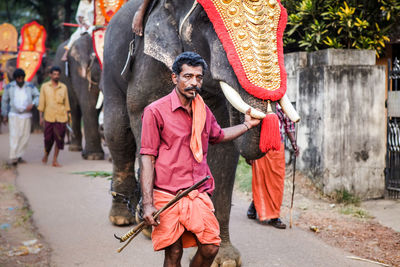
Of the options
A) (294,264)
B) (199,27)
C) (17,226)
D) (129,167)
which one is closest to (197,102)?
(199,27)

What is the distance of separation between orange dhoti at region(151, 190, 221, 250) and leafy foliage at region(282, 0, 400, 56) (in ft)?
Answer: 14.2

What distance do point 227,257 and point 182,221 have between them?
3.80 feet

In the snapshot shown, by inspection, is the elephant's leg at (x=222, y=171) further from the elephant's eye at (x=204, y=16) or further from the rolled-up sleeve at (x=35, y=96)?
the rolled-up sleeve at (x=35, y=96)

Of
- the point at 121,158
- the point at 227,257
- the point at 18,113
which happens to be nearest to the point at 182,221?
the point at 227,257

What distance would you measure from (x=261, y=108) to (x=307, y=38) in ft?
13.3

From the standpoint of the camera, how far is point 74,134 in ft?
37.5

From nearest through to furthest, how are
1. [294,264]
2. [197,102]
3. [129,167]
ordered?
[197,102]
[294,264]
[129,167]

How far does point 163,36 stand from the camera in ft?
12.3

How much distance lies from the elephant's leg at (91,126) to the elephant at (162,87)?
483cm

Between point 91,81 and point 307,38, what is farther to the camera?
point 91,81

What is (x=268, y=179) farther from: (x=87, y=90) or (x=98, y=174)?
(x=87, y=90)

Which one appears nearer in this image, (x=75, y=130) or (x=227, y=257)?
(x=227, y=257)

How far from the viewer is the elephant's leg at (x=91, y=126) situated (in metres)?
9.93

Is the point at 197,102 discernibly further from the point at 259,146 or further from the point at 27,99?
the point at 27,99
